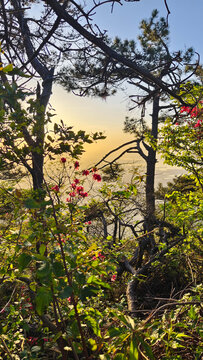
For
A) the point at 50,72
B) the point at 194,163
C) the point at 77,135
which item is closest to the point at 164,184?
the point at 50,72

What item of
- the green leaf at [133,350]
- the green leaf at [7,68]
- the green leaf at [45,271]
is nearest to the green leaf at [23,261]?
the green leaf at [45,271]

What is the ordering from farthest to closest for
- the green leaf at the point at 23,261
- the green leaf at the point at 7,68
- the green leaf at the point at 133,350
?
the green leaf at the point at 7,68 < the green leaf at the point at 23,261 < the green leaf at the point at 133,350

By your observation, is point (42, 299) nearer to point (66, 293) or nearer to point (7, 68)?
point (66, 293)

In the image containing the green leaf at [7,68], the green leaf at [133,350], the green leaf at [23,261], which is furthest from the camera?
the green leaf at [7,68]

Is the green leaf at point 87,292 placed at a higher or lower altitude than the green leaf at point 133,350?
higher

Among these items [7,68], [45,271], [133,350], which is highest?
[7,68]

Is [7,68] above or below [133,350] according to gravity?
above

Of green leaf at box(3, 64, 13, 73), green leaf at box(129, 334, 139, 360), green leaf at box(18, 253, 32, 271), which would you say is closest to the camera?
green leaf at box(129, 334, 139, 360)

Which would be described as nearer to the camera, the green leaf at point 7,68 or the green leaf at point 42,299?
the green leaf at point 42,299

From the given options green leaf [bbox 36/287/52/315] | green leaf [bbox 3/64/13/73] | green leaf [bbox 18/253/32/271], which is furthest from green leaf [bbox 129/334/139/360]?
green leaf [bbox 3/64/13/73]

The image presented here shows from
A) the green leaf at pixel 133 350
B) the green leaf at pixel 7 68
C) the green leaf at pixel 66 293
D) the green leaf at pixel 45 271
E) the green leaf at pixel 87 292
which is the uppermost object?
the green leaf at pixel 7 68

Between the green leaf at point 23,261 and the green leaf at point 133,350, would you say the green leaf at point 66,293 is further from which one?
the green leaf at point 133,350

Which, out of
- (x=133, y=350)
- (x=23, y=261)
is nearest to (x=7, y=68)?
(x=23, y=261)

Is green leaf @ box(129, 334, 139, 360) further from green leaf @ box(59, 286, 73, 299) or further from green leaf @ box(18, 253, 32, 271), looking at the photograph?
green leaf @ box(18, 253, 32, 271)
